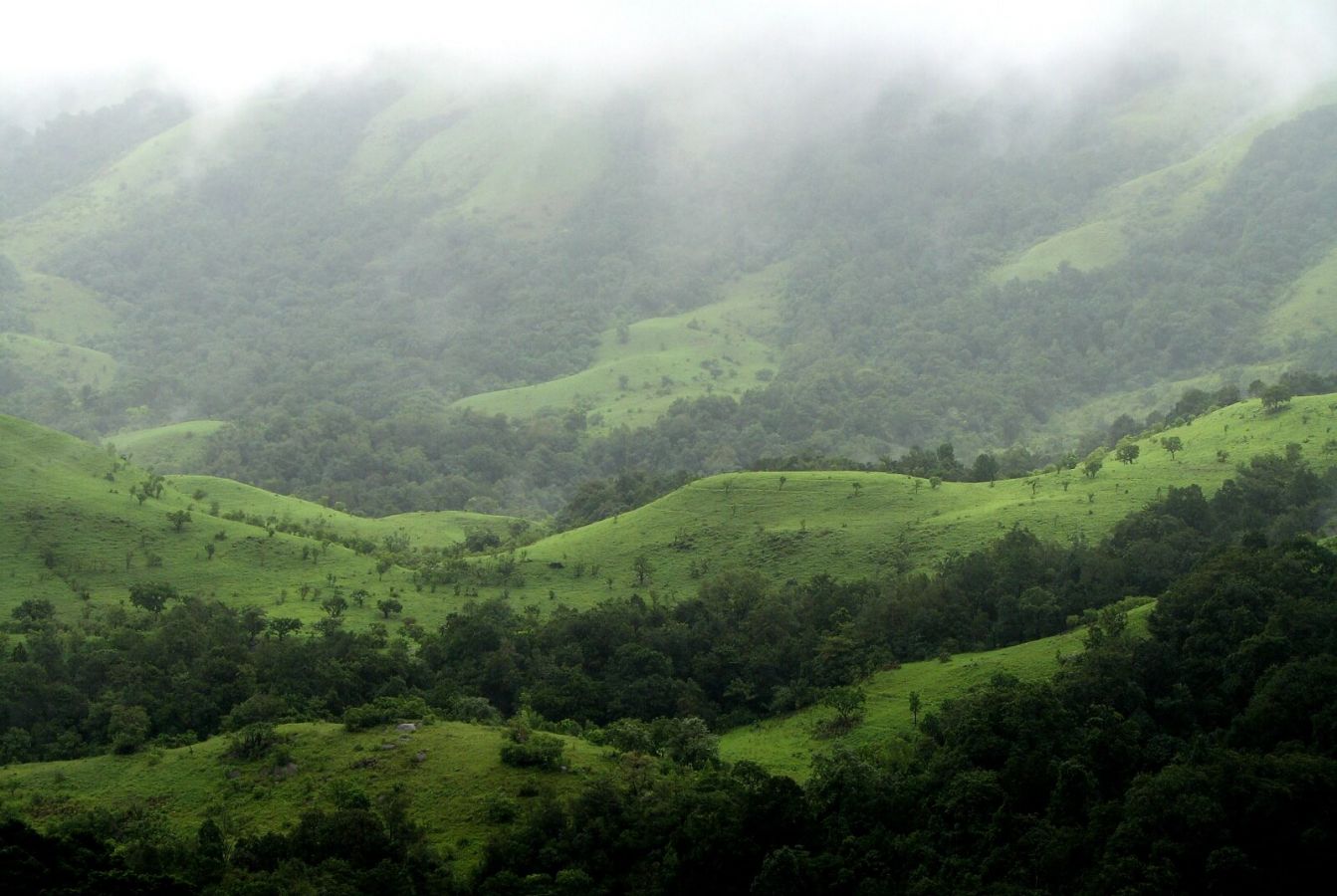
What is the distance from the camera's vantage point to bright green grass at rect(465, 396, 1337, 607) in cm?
9738

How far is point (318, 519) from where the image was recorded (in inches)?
5310

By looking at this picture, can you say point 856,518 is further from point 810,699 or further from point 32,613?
point 32,613

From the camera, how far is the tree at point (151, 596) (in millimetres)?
86625

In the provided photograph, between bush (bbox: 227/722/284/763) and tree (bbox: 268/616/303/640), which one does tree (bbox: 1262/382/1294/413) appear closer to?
tree (bbox: 268/616/303/640)

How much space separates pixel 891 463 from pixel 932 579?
128ft

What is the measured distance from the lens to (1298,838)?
46.4 metres

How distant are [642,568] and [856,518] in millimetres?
16626

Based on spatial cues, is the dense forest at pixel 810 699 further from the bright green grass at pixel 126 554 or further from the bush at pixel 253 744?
the bright green grass at pixel 126 554

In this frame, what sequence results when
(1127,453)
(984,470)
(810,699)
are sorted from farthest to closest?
(984,470) → (1127,453) → (810,699)

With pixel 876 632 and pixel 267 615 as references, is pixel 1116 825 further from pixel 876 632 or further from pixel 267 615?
pixel 267 615

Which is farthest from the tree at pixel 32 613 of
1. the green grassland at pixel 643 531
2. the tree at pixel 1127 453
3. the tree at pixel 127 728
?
the tree at pixel 1127 453

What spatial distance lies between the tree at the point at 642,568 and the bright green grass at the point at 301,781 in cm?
3263

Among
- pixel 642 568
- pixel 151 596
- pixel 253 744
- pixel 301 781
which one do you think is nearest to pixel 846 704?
pixel 301 781

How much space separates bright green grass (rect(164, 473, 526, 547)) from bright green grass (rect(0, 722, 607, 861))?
60.2m
